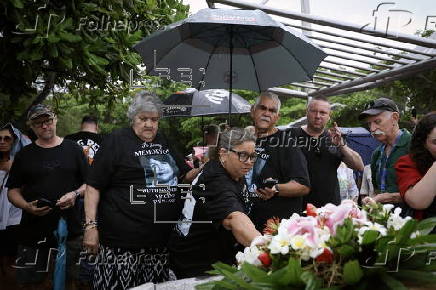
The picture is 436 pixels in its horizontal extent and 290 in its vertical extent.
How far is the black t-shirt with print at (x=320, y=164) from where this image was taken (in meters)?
4.22

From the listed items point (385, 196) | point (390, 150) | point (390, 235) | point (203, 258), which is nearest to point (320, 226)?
point (390, 235)

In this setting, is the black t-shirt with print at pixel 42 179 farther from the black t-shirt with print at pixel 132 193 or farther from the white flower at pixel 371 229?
the white flower at pixel 371 229

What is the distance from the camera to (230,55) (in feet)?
15.3

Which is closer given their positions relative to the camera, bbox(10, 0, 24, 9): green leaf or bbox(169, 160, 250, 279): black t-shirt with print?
bbox(169, 160, 250, 279): black t-shirt with print

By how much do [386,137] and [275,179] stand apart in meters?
0.85

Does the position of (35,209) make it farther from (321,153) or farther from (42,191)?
(321,153)

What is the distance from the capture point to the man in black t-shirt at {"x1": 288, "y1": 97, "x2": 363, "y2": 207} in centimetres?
422

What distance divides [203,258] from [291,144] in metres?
1.21

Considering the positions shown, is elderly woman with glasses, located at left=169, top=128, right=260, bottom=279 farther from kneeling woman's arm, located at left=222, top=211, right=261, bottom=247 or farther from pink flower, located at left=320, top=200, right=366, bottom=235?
pink flower, located at left=320, top=200, right=366, bottom=235

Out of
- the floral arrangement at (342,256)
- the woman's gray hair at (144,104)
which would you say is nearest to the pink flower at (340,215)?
the floral arrangement at (342,256)

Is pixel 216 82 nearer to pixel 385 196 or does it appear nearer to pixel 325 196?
pixel 325 196

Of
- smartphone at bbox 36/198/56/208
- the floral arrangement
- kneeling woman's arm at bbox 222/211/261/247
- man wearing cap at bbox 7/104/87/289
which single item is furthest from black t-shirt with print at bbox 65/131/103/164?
the floral arrangement

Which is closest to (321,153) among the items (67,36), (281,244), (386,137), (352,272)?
(386,137)

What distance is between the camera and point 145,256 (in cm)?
349
